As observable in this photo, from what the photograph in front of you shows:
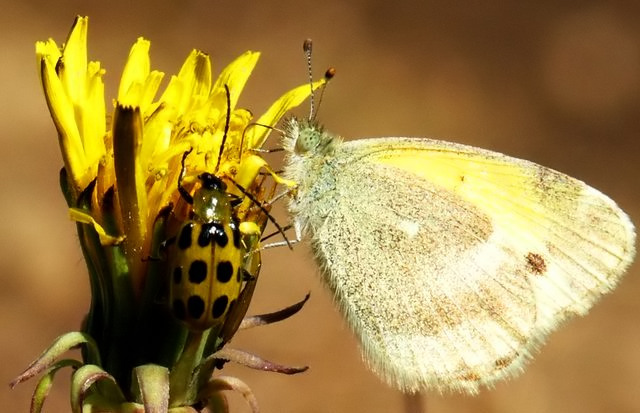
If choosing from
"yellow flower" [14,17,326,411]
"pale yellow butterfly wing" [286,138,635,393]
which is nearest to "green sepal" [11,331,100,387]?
"yellow flower" [14,17,326,411]

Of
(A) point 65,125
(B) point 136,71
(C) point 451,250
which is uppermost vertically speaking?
(B) point 136,71

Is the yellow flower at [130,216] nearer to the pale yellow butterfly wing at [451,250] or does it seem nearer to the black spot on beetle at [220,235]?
the black spot on beetle at [220,235]

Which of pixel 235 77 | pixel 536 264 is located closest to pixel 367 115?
pixel 536 264

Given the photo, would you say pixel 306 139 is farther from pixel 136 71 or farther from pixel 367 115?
pixel 367 115

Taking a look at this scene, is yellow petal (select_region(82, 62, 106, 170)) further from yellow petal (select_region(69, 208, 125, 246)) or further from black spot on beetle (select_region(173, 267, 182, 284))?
black spot on beetle (select_region(173, 267, 182, 284))

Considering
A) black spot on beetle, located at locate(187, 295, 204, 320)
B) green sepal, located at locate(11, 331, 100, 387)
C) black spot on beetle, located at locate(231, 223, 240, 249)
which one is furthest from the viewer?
black spot on beetle, located at locate(231, 223, 240, 249)

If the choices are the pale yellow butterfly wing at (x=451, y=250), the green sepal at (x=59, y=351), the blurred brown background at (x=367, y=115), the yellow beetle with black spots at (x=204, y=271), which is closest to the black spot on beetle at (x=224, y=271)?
the yellow beetle with black spots at (x=204, y=271)
